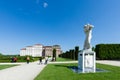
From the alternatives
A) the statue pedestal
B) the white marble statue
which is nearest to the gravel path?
the statue pedestal

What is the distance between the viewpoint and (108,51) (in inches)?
1574

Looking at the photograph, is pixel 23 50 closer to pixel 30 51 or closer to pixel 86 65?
pixel 30 51

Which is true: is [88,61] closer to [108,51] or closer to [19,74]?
[19,74]

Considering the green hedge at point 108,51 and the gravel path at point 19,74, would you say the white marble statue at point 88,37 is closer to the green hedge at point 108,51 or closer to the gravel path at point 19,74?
the gravel path at point 19,74

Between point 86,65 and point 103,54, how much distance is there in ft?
89.1

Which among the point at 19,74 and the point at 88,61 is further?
the point at 88,61

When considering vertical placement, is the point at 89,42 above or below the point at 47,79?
above

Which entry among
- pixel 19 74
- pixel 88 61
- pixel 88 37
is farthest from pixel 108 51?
pixel 19 74

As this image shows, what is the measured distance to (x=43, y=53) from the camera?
144375 millimetres

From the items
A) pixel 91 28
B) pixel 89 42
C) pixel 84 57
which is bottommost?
pixel 84 57

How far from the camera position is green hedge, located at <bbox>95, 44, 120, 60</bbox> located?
39531 millimetres

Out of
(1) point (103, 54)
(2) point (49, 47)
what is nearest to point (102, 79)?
(1) point (103, 54)

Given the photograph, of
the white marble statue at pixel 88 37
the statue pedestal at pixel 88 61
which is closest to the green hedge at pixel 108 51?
the white marble statue at pixel 88 37

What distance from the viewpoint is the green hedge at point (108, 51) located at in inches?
1556
